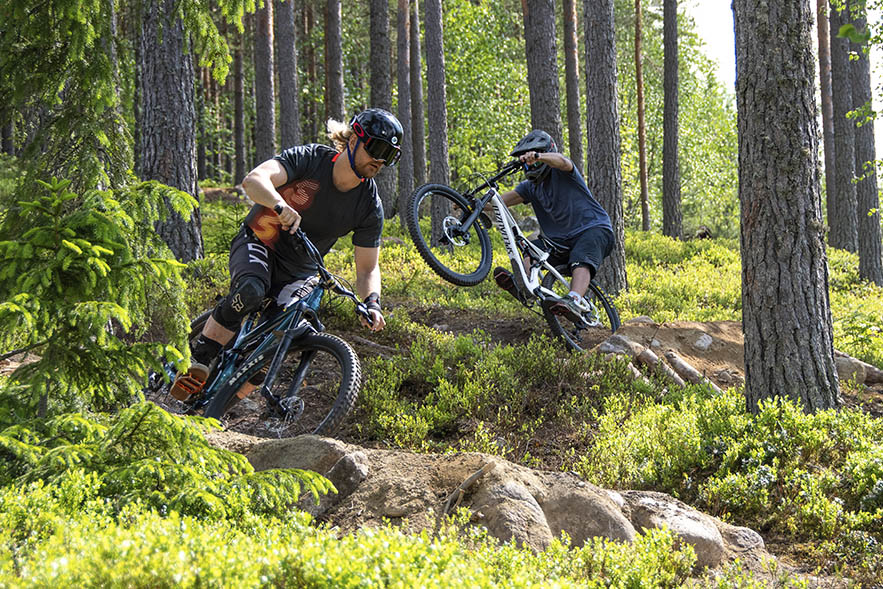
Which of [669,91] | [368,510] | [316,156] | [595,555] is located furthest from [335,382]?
[669,91]

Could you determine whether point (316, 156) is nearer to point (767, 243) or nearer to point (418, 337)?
point (418, 337)

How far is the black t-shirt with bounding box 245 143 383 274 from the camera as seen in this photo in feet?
17.1

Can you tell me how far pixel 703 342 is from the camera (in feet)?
27.7

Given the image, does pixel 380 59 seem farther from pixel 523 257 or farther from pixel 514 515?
pixel 514 515

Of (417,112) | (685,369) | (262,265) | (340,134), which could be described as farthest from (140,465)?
(417,112)

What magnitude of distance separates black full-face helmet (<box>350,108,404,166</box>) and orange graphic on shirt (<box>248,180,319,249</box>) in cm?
52

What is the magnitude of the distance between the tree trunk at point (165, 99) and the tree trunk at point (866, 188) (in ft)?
40.4

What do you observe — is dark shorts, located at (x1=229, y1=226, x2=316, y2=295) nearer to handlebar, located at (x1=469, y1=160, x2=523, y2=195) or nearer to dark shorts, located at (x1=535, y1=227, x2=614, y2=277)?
handlebar, located at (x1=469, y1=160, x2=523, y2=195)

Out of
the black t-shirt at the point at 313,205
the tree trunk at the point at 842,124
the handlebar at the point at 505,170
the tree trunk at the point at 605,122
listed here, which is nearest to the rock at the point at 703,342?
the tree trunk at the point at 605,122

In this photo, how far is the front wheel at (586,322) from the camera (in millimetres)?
7848

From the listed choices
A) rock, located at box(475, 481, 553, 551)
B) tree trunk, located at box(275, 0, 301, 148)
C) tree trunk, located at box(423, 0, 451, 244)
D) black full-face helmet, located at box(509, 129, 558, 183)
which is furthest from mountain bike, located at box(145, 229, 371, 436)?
tree trunk, located at box(275, 0, 301, 148)

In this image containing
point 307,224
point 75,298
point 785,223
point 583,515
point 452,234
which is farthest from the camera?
point 452,234

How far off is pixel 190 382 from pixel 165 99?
4991 mm

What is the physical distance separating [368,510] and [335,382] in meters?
2.96
